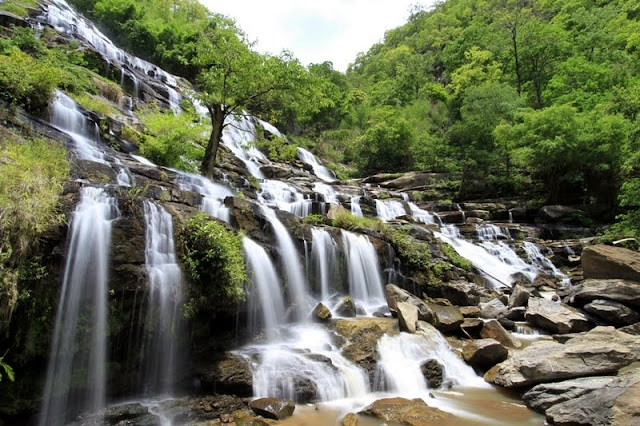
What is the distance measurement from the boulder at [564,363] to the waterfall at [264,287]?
4.59 metres

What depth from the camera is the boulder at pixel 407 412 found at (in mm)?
5434

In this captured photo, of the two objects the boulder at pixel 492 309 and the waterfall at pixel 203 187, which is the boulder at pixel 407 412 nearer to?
the boulder at pixel 492 309

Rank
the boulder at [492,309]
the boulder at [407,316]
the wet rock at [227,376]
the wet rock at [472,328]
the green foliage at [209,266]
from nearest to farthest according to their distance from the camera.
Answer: the wet rock at [227,376] → the green foliage at [209,266] → the boulder at [407,316] → the wet rock at [472,328] → the boulder at [492,309]

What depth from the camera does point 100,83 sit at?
19.8m

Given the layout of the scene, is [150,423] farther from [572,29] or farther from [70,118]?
[572,29]

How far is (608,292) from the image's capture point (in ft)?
33.8

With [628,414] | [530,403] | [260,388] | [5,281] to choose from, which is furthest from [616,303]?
[5,281]

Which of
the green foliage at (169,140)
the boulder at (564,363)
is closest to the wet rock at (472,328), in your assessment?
the boulder at (564,363)

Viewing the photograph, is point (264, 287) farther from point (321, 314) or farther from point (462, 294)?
point (462, 294)

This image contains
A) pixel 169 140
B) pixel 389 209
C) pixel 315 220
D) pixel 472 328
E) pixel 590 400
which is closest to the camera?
pixel 590 400

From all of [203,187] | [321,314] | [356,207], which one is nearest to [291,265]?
[321,314]

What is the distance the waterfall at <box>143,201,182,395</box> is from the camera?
627 centimetres

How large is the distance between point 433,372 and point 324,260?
15.4 ft

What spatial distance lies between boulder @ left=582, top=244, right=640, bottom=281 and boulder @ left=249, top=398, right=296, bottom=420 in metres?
10.6
